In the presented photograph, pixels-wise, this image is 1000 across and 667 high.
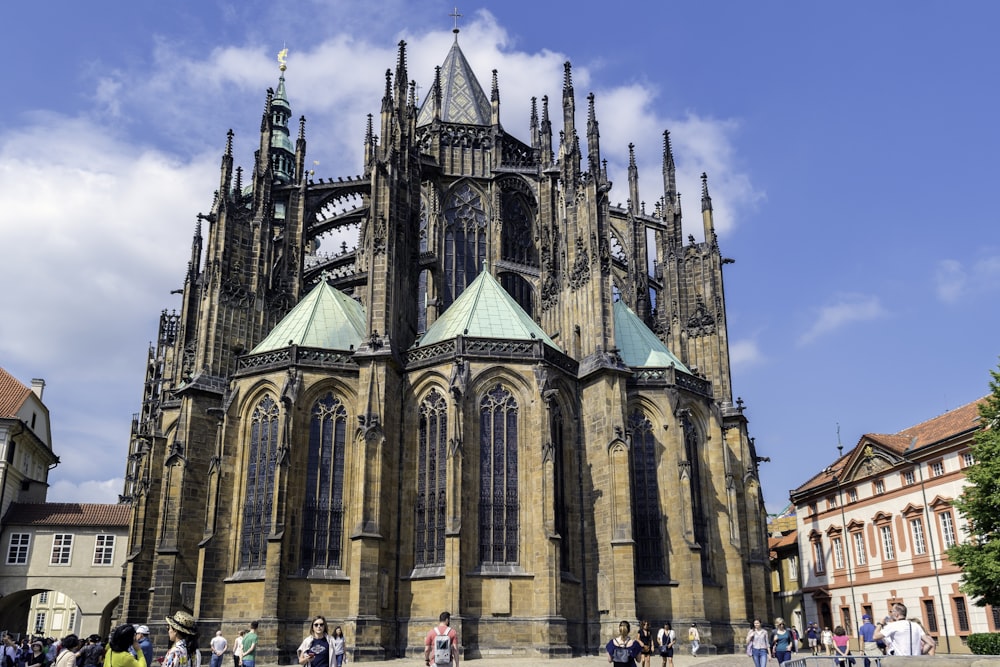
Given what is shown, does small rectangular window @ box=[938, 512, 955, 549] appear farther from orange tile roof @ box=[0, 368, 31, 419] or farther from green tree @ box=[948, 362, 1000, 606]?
orange tile roof @ box=[0, 368, 31, 419]

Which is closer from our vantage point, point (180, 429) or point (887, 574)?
point (180, 429)

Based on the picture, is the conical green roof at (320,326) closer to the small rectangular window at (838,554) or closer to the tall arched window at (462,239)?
the tall arched window at (462,239)

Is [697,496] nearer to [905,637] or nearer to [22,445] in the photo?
[905,637]

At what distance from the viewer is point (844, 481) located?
4741cm

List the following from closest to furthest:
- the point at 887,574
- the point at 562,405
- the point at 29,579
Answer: the point at 562,405, the point at 887,574, the point at 29,579

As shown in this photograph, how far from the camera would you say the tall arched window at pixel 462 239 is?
145ft

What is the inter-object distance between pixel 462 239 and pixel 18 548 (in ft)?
95.9

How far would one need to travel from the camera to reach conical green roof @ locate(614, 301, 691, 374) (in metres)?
36.7

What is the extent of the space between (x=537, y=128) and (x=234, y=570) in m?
29.2

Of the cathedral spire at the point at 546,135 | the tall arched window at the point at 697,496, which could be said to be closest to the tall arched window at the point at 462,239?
the cathedral spire at the point at 546,135

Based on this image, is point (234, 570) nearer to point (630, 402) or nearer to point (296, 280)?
point (296, 280)

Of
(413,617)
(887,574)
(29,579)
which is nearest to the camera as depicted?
(413,617)

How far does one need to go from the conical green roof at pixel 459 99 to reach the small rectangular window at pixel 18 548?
103 feet

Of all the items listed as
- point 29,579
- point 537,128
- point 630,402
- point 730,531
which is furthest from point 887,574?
point 29,579
